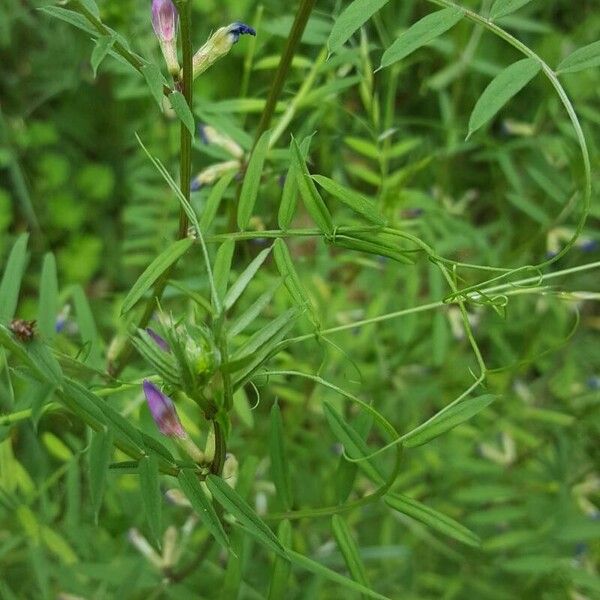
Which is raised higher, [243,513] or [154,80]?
[154,80]

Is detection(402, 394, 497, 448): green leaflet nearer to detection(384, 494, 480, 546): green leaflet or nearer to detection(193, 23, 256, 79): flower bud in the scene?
detection(384, 494, 480, 546): green leaflet

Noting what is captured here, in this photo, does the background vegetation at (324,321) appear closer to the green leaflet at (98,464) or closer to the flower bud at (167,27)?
the green leaflet at (98,464)

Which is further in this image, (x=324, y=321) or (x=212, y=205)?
(x=324, y=321)

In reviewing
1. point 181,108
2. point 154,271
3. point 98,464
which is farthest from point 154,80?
point 98,464

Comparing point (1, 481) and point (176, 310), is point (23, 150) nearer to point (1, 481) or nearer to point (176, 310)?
point (176, 310)

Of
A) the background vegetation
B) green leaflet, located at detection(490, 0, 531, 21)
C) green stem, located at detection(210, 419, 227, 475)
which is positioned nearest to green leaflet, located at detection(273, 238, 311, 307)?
the background vegetation

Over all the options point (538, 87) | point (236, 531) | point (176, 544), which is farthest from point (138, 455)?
point (538, 87)

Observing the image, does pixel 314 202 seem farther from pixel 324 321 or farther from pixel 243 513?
pixel 324 321
